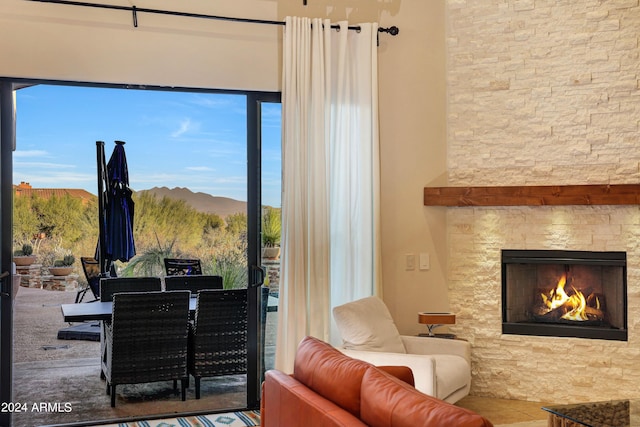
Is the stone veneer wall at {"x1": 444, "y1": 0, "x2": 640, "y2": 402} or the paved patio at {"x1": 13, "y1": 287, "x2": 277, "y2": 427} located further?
the paved patio at {"x1": 13, "y1": 287, "x2": 277, "y2": 427}

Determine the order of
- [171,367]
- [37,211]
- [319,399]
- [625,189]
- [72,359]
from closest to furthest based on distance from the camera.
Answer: [319,399] → [625,189] → [171,367] → [72,359] → [37,211]

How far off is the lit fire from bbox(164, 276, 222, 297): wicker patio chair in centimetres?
314

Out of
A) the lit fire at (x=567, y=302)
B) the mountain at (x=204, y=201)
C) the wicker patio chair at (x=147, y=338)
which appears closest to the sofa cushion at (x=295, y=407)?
the wicker patio chair at (x=147, y=338)

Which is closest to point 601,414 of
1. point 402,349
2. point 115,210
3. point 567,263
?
point 402,349

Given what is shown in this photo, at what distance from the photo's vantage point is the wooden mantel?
5031 mm

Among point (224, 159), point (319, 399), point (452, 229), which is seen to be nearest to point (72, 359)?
point (224, 159)

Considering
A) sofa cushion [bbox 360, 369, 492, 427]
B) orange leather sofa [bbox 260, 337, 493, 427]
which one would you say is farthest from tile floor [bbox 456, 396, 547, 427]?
sofa cushion [bbox 360, 369, 492, 427]

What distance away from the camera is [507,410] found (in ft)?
16.8

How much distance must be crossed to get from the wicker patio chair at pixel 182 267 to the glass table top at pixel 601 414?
552cm

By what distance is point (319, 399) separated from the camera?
2832 millimetres

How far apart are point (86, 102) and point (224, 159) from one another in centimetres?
191

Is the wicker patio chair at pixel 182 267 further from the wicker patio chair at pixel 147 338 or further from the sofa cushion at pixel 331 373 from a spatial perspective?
the sofa cushion at pixel 331 373

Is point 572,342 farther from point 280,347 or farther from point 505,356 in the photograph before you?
point 280,347

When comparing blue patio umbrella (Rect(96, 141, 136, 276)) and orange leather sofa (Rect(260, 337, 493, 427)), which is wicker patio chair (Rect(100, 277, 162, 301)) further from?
orange leather sofa (Rect(260, 337, 493, 427))
